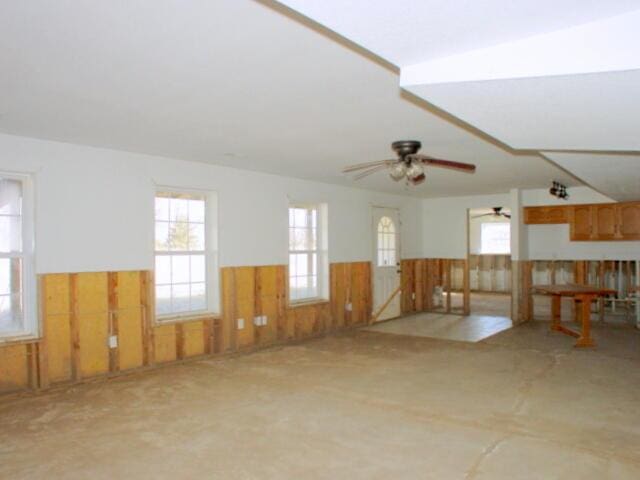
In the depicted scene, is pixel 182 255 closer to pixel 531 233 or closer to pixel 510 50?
pixel 510 50

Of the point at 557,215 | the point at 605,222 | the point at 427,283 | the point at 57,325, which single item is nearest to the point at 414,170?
the point at 57,325

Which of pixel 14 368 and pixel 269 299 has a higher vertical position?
pixel 269 299

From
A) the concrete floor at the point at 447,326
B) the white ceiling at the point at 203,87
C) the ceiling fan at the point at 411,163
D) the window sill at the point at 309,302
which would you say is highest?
the white ceiling at the point at 203,87

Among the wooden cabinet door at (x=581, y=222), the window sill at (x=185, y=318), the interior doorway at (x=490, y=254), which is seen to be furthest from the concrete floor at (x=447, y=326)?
the interior doorway at (x=490, y=254)

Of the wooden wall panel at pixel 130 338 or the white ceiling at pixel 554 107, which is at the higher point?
the white ceiling at pixel 554 107

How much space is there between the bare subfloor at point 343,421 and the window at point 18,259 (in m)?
0.73

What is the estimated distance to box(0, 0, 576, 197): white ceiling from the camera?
2152 mm

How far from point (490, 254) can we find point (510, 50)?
12.5 m

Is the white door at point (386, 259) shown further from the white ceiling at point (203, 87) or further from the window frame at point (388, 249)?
the white ceiling at point (203, 87)

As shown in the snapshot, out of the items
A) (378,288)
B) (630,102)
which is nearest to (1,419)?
(630,102)

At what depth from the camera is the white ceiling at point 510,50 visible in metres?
1.55

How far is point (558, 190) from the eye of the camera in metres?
7.61

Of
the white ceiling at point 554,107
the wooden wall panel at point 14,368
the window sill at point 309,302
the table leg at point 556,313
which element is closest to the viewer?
the white ceiling at point 554,107

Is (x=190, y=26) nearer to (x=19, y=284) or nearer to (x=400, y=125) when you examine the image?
(x=400, y=125)
